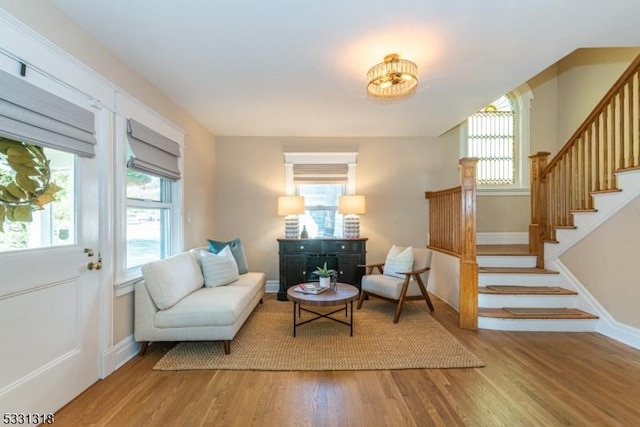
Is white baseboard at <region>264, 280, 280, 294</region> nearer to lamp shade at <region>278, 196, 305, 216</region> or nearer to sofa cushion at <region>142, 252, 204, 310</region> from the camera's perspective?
lamp shade at <region>278, 196, 305, 216</region>

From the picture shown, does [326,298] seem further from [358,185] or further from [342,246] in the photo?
[358,185]

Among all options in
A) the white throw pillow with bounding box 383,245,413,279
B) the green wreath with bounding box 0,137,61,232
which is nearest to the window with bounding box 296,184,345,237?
the white throw pillow with bounding box 383,245,413,279

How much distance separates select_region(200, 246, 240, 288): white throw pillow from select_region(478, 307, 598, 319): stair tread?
2765mm

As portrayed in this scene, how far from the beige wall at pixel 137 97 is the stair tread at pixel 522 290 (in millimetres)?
3561

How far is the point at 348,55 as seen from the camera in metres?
2.33

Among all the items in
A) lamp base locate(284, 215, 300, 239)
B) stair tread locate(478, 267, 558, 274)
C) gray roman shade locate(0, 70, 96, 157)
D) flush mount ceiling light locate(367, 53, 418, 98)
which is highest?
flush mount ceiling light locate(367, 53, 418, 98)

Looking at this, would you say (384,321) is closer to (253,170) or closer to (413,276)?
(413,276)

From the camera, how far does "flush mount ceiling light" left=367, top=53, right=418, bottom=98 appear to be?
7.30ft

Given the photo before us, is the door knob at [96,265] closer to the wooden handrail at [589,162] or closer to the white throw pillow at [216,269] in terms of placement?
the white throw pillow at [216,269]

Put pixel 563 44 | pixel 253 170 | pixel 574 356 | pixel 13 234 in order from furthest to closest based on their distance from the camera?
pixel 253 170, pixel 574 356, pixel 563 44, pixel 13 234

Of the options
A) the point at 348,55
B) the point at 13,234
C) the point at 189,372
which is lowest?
the point at 189,372

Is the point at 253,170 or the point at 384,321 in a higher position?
the point at 253,170

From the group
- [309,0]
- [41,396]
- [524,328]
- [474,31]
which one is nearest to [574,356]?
[524,328]

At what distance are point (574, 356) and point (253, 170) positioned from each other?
14.2ft
